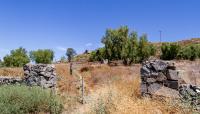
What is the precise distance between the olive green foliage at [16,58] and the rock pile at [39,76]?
51469mm

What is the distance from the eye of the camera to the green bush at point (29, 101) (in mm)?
11086

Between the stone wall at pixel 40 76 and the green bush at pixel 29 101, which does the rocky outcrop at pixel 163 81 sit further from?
the stone wall at pixel 40 76

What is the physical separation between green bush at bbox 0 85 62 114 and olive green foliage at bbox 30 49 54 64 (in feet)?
210

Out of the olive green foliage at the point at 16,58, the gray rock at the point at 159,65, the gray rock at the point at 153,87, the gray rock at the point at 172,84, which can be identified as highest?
the olive green foliage at the point at 16,58

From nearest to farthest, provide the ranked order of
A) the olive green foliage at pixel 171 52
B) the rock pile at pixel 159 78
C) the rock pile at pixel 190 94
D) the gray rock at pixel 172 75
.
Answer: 1. the rock pile at pixel 190 94
2. the rock pile at pixel 159 78
3. the gray rock at pixel 172 75
4. the olive green foliage at pixel 171 52

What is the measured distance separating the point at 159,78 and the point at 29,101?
4.22 m

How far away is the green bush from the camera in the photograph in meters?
11.1

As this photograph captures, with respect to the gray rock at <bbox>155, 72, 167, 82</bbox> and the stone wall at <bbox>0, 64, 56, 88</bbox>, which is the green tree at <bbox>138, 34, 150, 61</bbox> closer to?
the stone wall at <bbox>0, 64, 56, 88</bbox>

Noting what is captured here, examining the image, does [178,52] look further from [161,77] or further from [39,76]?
[161,77]

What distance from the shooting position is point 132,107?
9406 millimetres

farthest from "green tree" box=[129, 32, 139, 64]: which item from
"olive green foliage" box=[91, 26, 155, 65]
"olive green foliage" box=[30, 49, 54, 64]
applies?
"olive green foliage" box=[30, 49, 54, 64]

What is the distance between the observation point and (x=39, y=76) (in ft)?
49.6

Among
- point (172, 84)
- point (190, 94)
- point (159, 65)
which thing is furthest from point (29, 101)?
point (190, 94)

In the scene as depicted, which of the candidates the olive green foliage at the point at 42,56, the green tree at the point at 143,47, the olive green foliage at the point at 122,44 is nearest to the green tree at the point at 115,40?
the olive green foliage at the point at 122,44
